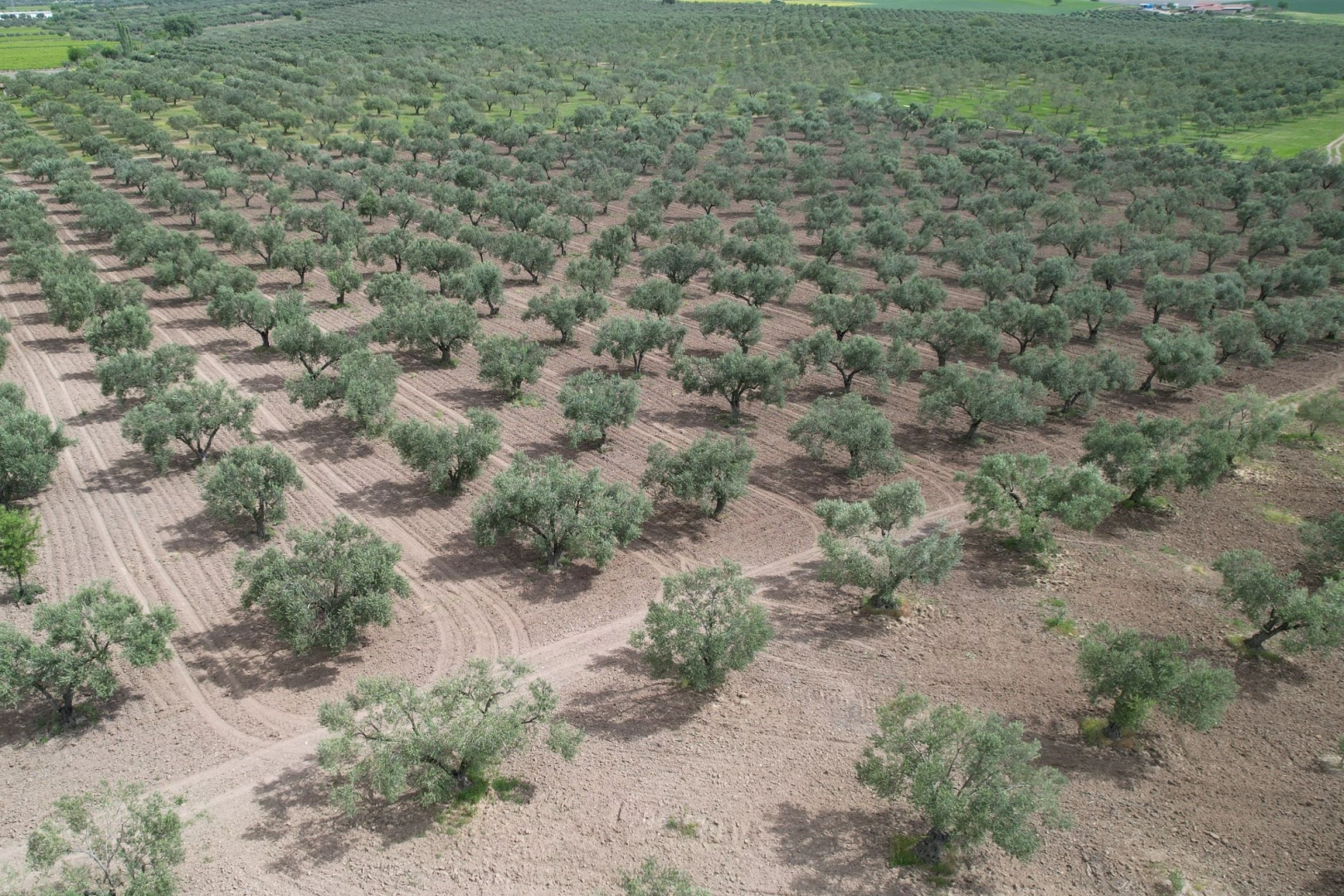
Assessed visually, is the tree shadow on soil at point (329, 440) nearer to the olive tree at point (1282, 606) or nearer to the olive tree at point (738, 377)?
the olive tree at point (738, 377)

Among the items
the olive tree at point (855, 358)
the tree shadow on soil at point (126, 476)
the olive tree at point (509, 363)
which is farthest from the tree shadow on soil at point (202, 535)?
the olive tree at point (855, 358)

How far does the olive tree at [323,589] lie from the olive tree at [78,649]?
345 centimetres

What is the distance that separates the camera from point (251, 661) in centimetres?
3403

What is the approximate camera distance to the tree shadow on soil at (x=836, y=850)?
85.0ft

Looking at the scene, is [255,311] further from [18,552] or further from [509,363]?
[18,552]

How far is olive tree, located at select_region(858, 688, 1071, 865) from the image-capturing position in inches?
995

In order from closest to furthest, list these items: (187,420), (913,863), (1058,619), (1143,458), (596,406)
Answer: (913,863), (1058,619), (1143,458), (187,420), (596,406)

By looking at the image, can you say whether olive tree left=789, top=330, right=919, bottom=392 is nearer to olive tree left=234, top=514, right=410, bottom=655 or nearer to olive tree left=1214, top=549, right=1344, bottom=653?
olive tree left=1214, top=549, right=1344, bottom=653

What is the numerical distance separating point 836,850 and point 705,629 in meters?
8.57

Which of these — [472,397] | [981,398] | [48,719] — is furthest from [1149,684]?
[472,397]

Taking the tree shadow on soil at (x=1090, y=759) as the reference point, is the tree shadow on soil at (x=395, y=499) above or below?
above

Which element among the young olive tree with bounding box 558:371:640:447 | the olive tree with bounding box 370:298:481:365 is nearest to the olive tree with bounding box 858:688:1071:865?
the young olive tree with bounding box 558:371:640:447

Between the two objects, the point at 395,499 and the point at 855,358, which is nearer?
the point at 395,499

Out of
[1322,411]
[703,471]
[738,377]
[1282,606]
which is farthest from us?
[738,377]
